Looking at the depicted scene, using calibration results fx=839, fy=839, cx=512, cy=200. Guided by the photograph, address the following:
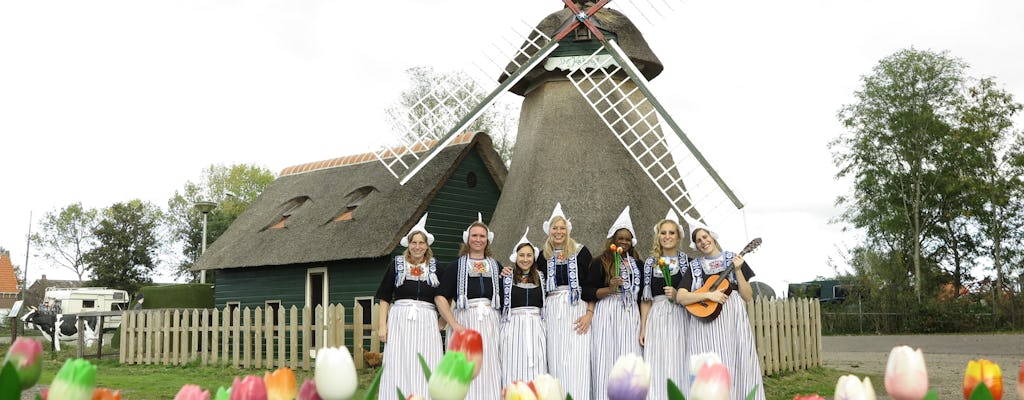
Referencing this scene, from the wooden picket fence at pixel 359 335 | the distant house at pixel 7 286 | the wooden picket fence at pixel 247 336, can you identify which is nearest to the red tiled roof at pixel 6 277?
the distant house at pixel 7 286

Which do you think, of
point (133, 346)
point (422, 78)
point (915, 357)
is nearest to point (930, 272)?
point (422, 78)

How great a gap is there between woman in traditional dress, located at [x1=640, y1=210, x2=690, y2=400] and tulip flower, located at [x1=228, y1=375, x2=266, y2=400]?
17.4ft

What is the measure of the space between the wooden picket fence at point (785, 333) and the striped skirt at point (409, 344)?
6.08 metres

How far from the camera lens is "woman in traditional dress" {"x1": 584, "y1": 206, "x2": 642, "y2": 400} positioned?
21.3 ft

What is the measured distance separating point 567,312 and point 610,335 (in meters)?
0.40

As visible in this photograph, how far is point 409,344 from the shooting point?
6410mm

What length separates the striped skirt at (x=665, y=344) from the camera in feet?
20.7

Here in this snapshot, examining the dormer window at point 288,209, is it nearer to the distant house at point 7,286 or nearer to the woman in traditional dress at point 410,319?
the woman in traditional dress at point 410,319

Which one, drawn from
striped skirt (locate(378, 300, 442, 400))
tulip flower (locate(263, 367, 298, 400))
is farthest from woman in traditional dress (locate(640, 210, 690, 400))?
tulip flower (locate(263, 367, 298, 400))

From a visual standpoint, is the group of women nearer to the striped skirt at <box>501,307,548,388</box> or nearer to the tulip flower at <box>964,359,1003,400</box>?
the striped skirt at <box>501,307,548,388</box>

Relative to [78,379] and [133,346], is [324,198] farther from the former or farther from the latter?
[78,379]

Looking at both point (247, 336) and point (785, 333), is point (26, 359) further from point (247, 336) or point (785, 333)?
point (247, 336)

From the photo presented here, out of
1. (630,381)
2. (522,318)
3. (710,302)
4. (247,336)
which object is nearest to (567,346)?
(522,318)

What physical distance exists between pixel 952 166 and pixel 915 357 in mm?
30460
